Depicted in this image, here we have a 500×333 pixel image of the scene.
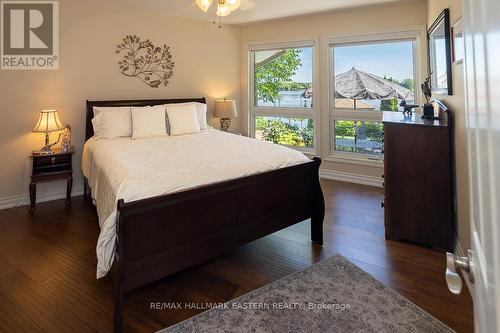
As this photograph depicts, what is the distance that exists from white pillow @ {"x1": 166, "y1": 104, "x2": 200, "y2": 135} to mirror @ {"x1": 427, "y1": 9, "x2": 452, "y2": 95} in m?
2.81

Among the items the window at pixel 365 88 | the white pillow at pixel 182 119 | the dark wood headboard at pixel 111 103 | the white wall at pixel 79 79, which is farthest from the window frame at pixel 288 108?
the white pillow at pixel 182 119

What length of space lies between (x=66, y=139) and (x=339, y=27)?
13.1 feet

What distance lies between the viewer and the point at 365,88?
4621mm

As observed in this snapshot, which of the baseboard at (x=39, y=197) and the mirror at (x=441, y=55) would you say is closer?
the mirror at (x=441, y=55)

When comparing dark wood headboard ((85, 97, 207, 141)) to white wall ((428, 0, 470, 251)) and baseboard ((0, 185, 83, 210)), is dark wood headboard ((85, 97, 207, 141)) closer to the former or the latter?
baseboard ((0, 185, 83, 210))

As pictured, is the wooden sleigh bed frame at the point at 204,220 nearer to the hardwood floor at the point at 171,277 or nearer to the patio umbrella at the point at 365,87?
the hardwood floor at the point at 171,277

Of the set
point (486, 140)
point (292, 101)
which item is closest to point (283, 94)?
point (292, 101)

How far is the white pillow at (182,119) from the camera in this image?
13.4ft

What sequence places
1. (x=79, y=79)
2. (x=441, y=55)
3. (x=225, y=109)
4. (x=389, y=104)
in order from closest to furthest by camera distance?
(x=441, y=55) < (x=79, y=79) < (x=389, y=104) < (x=225, y=109)

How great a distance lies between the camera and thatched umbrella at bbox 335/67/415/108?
14.3 ft

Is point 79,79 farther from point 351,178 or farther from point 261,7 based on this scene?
point 351,178

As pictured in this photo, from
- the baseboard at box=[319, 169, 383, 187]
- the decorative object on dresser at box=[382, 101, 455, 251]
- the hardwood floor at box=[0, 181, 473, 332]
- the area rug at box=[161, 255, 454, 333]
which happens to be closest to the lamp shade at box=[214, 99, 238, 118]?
the baseboard at box=[319, 169, 383, 187]

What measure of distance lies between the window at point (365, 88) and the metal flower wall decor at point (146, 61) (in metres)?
2.49

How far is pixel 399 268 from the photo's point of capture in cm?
241
